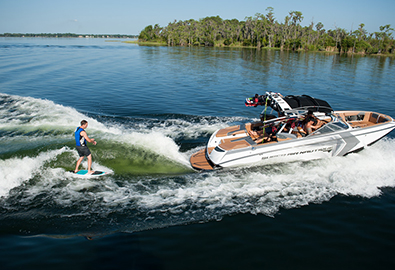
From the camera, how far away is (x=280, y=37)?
91.1 meters

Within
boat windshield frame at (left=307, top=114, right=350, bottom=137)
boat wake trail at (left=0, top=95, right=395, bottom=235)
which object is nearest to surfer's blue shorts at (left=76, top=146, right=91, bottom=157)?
boat wake trail at (left=0, top=95, right=395, bottom=235)

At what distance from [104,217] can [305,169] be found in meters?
7.11

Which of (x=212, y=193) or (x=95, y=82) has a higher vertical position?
(x=95, y=82)

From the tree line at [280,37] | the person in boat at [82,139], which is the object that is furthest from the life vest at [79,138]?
the tree line at [280,37]

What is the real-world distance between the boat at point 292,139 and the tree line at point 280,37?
73757 millimetres

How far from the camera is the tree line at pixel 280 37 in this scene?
7300 cm

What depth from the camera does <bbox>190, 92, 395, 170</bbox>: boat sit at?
9.59 meters

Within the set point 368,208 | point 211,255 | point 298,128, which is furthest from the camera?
point 298,128

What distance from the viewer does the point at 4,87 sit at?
23.0 metres

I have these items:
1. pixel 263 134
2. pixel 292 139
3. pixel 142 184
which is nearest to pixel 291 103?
pixel 292 139

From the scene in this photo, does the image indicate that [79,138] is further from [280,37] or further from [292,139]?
[280,37]

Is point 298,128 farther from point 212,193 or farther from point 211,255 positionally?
point 211,255

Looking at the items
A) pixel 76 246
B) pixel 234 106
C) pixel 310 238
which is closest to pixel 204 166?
pixel 310 238

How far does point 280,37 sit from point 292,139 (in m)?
92.1
